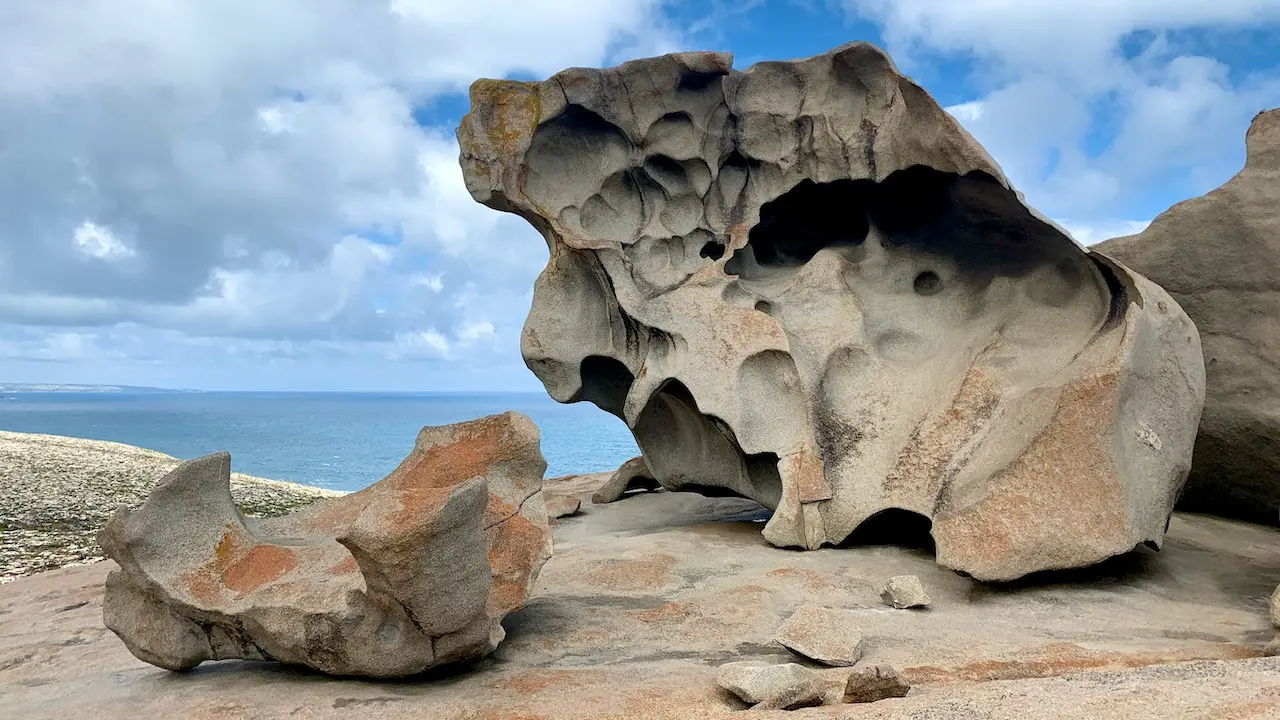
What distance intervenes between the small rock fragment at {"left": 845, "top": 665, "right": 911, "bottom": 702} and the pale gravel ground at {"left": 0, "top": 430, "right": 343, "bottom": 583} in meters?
5.41

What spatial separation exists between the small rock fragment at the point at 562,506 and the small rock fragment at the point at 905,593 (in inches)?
149

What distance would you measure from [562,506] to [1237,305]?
5.65 metres

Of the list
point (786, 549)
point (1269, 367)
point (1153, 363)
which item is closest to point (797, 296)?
point (786, 549)

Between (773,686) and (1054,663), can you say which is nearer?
(773,686)

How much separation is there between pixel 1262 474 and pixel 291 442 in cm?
5012

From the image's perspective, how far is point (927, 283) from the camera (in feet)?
24.1

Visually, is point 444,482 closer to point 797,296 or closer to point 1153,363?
point 797,296

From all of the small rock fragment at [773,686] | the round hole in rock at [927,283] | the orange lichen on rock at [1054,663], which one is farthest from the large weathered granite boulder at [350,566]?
the round hole in rock at [927,283]

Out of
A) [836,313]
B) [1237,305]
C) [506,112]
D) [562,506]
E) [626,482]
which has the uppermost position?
[506,112]

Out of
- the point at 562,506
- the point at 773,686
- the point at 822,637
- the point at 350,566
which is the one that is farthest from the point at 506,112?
the point at 773,686

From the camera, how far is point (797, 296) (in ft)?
23.6

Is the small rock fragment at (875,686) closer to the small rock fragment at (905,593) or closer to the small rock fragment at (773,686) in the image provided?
the small rock fragment at (773,686)

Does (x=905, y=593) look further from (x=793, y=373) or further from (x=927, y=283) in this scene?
(x=927, y=283)

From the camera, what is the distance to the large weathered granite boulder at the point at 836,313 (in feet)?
17.8
